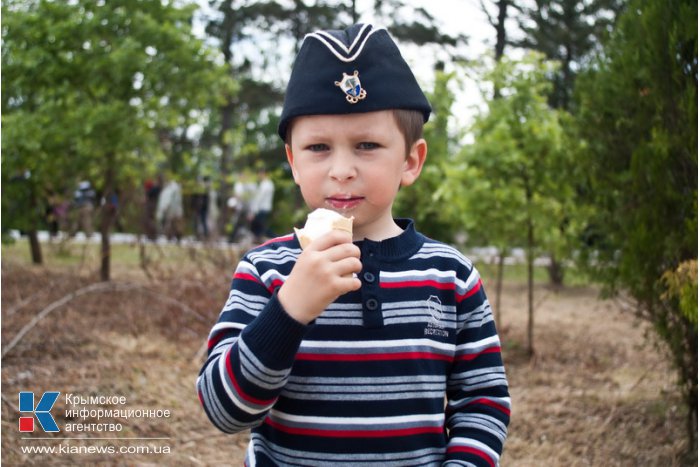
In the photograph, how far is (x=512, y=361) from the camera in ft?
22.4

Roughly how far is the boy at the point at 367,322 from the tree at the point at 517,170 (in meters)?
4.98

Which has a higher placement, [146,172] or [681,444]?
[146,172]

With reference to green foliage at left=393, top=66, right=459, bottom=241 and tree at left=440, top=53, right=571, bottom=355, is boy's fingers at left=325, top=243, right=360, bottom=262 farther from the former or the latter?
green foliage at left=393, top=66, right=459, bottom=241

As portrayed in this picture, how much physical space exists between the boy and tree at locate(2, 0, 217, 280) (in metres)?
6.78

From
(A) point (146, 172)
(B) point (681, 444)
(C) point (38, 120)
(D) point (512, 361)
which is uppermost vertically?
(C) point (38, 120)

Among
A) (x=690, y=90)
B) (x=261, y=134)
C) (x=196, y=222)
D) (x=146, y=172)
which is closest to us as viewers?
(x=690, y=90)

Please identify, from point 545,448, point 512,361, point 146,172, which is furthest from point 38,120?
point 545,448

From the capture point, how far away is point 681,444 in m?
4.26

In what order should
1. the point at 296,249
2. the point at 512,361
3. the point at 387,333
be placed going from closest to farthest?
the point at 387,333 → the point at 296,249 → the point at 512,361

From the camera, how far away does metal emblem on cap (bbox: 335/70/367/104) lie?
165 centimetres

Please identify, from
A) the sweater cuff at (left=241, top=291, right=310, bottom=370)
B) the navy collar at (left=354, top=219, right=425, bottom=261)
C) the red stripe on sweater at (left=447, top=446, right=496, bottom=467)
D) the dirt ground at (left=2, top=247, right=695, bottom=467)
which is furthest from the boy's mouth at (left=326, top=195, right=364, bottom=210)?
the dirt ground at (left=2, top=247, right=695, bottom=467)

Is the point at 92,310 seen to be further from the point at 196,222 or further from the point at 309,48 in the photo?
the point at 196,222

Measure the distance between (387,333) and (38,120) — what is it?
24.7ft

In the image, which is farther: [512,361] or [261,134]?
[261,134]
